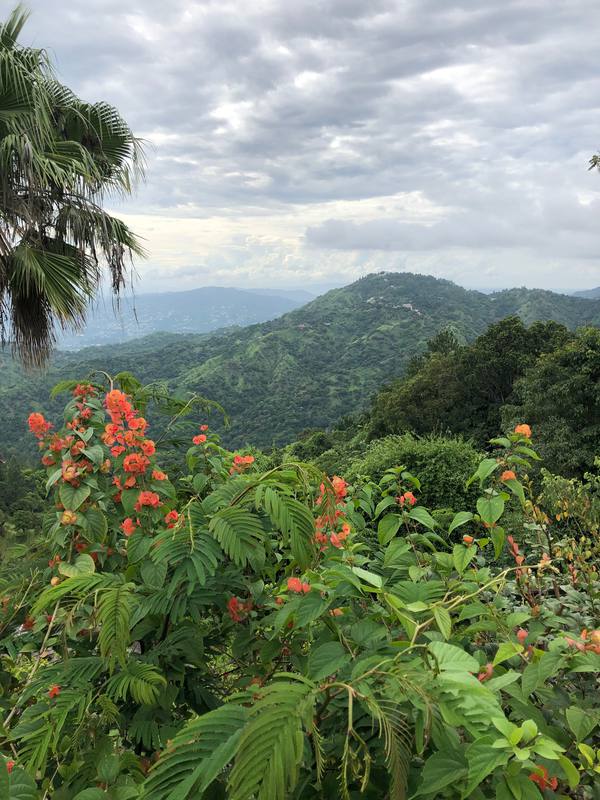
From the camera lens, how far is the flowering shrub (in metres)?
0.71

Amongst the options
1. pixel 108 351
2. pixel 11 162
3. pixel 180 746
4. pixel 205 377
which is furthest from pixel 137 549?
pixel 108 351

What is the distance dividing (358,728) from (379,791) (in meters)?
0.09

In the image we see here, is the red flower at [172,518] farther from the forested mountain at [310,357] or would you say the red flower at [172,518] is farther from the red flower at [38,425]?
the forested mountain at [310,357]

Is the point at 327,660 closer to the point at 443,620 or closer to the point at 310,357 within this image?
the point at 443,620

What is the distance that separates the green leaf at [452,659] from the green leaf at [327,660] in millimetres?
149

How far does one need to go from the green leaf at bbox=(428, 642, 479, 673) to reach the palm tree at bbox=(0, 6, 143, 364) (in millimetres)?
5389

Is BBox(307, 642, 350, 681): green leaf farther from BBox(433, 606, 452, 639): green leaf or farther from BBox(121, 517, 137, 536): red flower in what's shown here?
BBox(121, 517, 137, 536): red flower

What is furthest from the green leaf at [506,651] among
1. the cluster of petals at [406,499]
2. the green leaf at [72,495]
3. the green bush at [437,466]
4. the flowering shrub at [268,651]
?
the green bush at [437,466]

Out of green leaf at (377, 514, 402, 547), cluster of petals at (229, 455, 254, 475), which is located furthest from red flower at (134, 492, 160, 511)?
green leaf at (377, 514, 402, 547)

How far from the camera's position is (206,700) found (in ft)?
4.18

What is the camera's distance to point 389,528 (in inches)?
56.2

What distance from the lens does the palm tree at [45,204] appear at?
16.8 ft

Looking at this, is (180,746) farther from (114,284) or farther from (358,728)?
(114,284)

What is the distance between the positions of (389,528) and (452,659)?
2.08 feet
